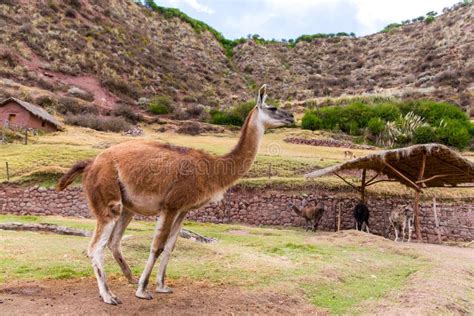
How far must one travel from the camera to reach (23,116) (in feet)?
112

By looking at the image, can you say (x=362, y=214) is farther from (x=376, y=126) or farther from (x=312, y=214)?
(x=376, y=126)

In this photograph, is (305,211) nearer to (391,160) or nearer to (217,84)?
(391,160)

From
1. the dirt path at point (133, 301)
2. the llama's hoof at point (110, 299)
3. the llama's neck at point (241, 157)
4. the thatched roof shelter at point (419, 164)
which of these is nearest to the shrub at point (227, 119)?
the thatched roof shelter at point (419, 164)

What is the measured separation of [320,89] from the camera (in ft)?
247

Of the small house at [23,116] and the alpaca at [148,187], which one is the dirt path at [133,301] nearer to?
the alpaca at [148,187]

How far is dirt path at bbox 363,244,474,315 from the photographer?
259 inches

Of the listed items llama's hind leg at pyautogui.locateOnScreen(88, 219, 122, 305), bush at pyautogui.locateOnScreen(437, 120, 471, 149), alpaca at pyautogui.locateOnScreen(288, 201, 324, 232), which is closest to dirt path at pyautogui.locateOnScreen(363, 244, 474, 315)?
llama's hind leg at pyautogui.locateOnScreen(88, 219, 122, 305)

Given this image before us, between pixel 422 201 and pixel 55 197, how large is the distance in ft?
53.4

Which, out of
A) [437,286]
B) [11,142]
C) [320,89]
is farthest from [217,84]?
[437,286]

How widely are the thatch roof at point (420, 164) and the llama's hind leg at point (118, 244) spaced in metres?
12.1

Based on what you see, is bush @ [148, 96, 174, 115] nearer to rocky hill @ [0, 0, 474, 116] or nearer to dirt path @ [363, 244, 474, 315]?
Result: rocky hill @ [0, 0, 474, 116]

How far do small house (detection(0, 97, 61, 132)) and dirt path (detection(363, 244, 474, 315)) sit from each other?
102 feet

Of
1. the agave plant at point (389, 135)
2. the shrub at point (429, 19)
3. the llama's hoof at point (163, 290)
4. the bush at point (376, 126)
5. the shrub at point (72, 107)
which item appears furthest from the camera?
the shrub at point (429, 19)

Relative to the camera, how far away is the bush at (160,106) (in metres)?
53.1
